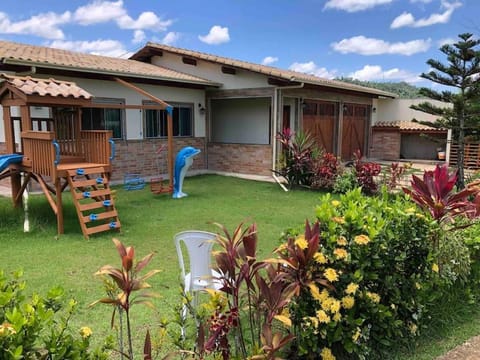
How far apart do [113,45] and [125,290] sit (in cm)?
3556

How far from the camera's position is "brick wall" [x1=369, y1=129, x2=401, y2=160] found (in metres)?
18.8

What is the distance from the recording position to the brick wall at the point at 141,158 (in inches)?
456

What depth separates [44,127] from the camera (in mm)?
9938

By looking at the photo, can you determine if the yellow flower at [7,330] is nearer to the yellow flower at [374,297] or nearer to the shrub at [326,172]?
the yellow flower at [374,297]

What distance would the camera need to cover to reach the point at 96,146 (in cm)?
759

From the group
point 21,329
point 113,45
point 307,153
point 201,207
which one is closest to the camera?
point 21,329

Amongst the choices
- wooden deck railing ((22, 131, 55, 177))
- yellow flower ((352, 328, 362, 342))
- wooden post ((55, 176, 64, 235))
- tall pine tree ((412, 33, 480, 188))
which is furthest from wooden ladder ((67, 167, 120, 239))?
tall pine tree ((412, 33, 480, 188))

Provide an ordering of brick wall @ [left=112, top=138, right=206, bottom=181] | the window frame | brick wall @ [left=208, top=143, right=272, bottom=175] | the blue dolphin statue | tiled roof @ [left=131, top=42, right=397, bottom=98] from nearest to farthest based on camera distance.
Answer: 1. the blue dolphin statue
2. brick wall @ [left=112, top=138, right=206, bottom=181]
3. tiled roof @ [left=131, top=42, right=397, bottom=98]
4. the window frame
5. brick wall @ [left=208, top=143, right=272, bottom=175]

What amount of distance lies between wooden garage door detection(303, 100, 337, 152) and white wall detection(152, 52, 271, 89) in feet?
8.07

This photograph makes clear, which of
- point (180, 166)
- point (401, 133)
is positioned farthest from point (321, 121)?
point (180, 166)

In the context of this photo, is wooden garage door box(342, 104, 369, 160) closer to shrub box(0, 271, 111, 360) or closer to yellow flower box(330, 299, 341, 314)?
yellow flower box(330, 299, 341, 314)

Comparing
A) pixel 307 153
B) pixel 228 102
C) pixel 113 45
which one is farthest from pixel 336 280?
pixel 113 45

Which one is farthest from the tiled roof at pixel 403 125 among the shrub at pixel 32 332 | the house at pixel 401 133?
the shrub at pixel 32 332

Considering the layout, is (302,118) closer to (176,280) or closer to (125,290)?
(176,280)
